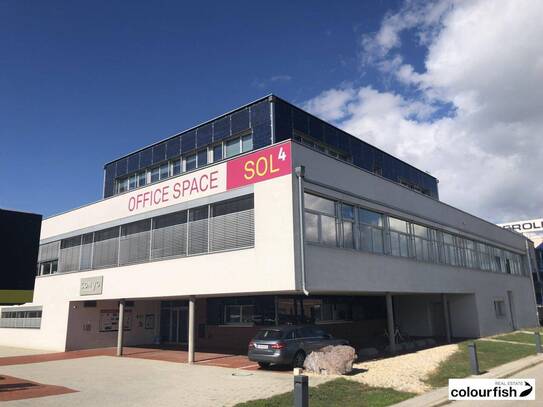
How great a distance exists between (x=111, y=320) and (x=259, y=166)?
51.7 feet

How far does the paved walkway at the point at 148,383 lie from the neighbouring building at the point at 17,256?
8.98 feet

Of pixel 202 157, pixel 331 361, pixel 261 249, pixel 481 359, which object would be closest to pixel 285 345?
pixel 331 361

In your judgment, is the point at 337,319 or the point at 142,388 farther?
the point at 337,319

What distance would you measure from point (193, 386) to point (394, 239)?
40.3 ft

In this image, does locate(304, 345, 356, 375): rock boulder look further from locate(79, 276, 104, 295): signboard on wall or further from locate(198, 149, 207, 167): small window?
locate(198, 149, 207, 167): small window

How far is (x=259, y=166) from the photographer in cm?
1750

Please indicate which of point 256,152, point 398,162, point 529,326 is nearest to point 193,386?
point 256,152

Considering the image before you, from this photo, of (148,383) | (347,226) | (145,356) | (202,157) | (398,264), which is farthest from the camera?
(202,157)

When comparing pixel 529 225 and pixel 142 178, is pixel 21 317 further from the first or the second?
pixel 529 225

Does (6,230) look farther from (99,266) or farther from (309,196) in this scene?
(99,266)

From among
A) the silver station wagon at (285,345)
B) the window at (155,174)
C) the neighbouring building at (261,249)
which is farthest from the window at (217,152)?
the silver station wagon at (285,345)

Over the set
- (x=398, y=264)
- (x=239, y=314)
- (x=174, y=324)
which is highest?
(x=398, y=264)

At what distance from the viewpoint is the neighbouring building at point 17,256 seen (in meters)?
12.4

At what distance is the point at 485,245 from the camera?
33250mm
